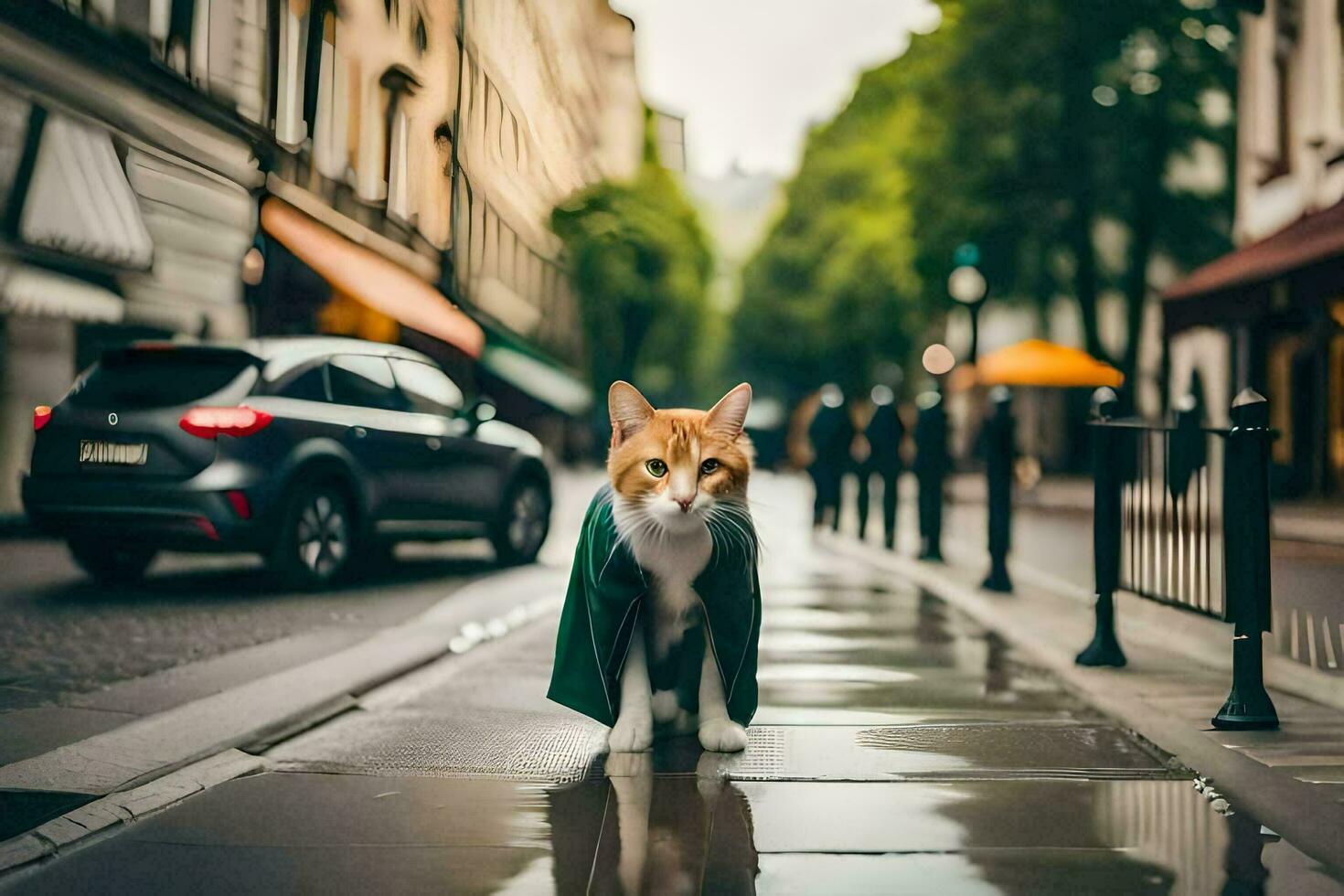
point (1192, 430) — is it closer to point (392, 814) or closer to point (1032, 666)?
point (1032, 666)

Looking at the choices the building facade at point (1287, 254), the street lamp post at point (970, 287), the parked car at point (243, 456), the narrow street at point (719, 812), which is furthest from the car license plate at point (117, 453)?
the street lamp post at point (970, 287)

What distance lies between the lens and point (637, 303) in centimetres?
770

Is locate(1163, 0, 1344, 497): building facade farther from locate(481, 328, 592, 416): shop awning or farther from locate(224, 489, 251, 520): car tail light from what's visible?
locate(224, 489, 251, 520): car tail light

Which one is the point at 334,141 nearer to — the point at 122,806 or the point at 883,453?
the point at 122,806

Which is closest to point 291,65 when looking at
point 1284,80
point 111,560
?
point 111,560

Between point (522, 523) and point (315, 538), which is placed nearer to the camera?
point (315, 538)

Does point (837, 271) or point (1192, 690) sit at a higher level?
point (837, 271)

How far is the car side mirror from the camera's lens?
36.0 ft

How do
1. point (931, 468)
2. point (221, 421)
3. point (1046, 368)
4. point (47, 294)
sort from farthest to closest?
1. point (1046, 368)
2. point (931, 468)
3. point (221, 421)
4. point (47, 294)

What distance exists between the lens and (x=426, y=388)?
35.0ft

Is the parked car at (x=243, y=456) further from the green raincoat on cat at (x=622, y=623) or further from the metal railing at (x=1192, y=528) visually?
the metal railing at (x=1192, y=528)

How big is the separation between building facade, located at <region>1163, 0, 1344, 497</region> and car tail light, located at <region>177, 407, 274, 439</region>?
9.87 m

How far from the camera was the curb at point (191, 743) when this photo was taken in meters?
4.00

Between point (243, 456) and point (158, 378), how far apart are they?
2.34 feet
